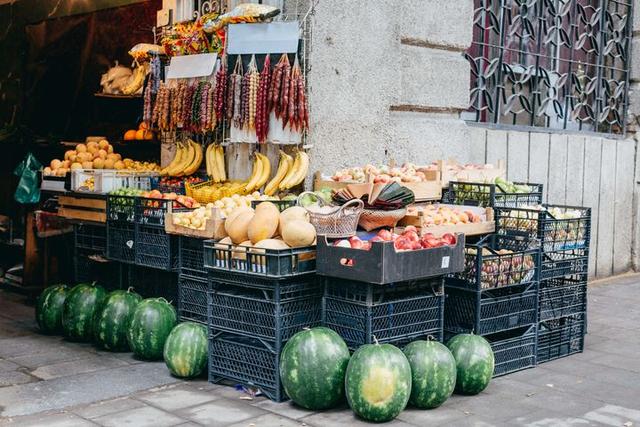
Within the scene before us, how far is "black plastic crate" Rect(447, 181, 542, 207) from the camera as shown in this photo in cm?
793

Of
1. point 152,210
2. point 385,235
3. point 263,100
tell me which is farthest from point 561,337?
point 152,210

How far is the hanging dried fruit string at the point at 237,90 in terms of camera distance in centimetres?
809

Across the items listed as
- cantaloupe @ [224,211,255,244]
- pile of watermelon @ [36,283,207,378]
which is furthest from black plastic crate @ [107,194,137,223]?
cantaloupe @ [224,211,255,244]

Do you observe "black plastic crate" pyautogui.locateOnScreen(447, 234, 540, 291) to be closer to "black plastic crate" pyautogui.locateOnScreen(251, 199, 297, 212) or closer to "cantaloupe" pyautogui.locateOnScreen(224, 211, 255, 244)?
"black plastic crate" pyautogui.locateOnScreen(251, 199, 297, 212)

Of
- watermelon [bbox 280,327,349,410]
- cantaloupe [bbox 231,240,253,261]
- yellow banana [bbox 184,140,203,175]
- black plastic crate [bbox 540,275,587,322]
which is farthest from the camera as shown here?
yellow banana [bbox 184,140,203,175]

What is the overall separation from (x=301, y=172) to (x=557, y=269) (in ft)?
8.38

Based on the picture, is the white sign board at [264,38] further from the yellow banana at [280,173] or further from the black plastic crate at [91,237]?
the black plastic crate at [91,237]

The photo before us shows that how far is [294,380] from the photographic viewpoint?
5852mm

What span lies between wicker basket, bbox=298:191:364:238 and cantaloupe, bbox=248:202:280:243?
0.97ft

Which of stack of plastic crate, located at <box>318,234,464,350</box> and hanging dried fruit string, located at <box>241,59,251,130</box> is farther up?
hanging dried fruit string, located at <box>241,59,251,130</box>

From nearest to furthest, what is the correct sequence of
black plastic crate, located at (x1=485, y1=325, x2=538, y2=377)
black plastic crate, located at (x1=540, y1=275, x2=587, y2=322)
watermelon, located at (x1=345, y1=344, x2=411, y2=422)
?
watermelon, located at (x1=345, y1=344, x2=411, y2=422) < black plastic crate, located at (x1=485, y1=325, x2=538, y2=377) < black plastic crate, located at (x1=540, y1=275, x2=587, y2=322)

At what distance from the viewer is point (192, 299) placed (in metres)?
7.20

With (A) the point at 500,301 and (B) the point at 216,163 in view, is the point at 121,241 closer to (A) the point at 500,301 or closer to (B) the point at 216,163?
(B) the point at 216,163

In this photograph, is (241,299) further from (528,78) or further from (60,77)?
(60,77)
